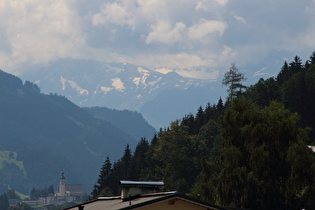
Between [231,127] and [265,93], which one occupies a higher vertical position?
[265,93]

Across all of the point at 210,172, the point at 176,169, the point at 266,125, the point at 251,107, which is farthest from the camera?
the point at 176,169

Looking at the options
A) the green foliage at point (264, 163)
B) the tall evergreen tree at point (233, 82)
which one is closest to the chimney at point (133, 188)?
the green foliage at point (264, 163)

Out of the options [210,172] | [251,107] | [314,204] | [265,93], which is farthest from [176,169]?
[314,204]

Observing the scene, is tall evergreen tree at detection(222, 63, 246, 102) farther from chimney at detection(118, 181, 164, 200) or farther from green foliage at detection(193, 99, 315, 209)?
chimney at detection(118, 181, 164, 200)

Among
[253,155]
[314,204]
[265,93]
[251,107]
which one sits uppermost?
[265,93]

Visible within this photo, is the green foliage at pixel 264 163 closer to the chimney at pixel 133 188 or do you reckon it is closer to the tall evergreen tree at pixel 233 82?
the chimney at pixel 133 188

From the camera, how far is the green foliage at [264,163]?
70250 mm

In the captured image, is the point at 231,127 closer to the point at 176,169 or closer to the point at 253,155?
the point at 253,155

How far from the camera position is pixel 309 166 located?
71.9 m

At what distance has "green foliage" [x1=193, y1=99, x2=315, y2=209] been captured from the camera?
7025 centimetres

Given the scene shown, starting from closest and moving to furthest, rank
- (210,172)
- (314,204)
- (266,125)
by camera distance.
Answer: (314,204) < (266,125) < (210,172)

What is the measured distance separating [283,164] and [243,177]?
13.1 ft

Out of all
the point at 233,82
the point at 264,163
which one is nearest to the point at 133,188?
the point at 264,163

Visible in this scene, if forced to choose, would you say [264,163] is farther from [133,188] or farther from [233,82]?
[233,82]
